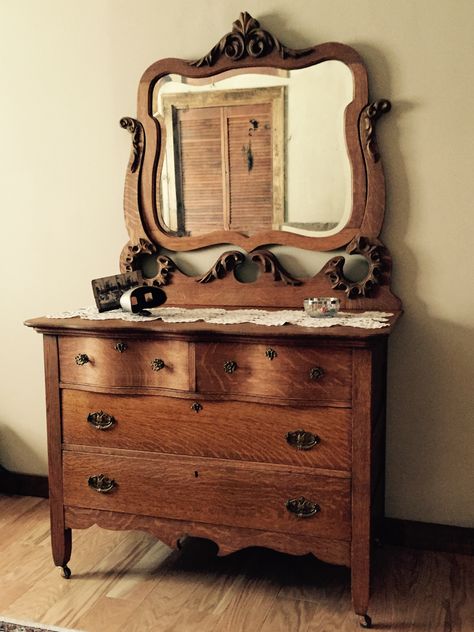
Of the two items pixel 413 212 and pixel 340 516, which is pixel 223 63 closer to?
pixel 413 212

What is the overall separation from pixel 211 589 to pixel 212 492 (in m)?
0.36

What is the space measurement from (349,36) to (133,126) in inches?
35.0

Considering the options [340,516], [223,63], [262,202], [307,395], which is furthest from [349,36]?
[340,516]

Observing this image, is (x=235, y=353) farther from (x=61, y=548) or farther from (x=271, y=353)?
(x=61, y=548)

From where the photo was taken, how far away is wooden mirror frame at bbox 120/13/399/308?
2.54 meters

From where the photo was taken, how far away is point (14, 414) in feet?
10.7

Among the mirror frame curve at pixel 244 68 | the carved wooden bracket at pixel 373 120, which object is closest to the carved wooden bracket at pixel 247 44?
the mirror frame curve at pixel 244 68

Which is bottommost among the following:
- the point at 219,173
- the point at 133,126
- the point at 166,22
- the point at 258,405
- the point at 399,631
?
the point at 399,631

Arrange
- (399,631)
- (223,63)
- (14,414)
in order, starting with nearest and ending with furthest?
1. (399,631)
2. (223,63)
3. (14,414)

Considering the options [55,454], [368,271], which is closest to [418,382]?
[368,271]

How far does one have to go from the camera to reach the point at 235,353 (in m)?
2.22

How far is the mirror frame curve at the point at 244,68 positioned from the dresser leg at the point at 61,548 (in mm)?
1139

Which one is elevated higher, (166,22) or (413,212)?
(166,22)

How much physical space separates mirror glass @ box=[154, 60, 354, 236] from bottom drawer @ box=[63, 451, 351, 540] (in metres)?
0.93
